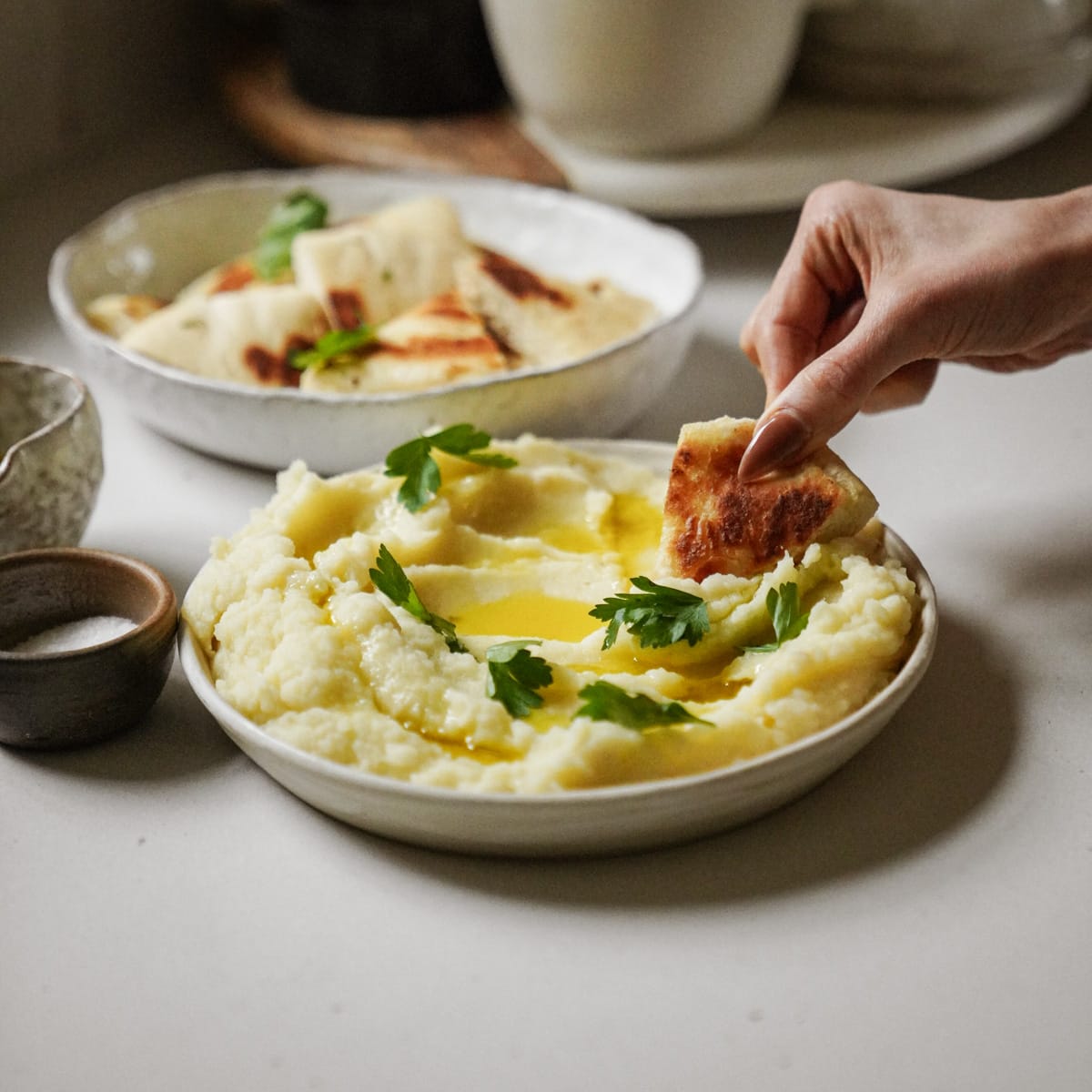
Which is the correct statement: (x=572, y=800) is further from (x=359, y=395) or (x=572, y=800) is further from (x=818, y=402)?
(x=359, y=395)

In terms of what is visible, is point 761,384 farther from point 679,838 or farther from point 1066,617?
point 679,838

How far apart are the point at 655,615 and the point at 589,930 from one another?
0.51 meters

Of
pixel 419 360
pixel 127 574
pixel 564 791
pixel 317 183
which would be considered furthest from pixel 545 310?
pixel 564 791

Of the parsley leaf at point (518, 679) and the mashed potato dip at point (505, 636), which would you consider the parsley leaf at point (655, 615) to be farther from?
the parsley leaf at point (518, 679)

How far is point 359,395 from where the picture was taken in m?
3.02

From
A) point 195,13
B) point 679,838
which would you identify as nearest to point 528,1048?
point 679,838

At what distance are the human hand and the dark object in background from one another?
240cm

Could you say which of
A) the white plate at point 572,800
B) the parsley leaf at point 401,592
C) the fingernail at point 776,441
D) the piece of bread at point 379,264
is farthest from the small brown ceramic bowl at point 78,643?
the piece of bread at point 379,264

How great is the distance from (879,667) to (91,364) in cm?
199

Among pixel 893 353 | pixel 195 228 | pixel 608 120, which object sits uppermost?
pixel 893 353

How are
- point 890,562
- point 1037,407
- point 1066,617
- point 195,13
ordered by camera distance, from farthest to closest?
point 195,13
point 1037,407
point 1066,617
point 890,562

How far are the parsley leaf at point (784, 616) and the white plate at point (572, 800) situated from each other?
17 centimetres

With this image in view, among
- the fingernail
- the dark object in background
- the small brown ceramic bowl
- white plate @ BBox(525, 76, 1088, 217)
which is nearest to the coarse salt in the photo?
the small brown ceramic bowl

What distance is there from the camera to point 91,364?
3.23m
